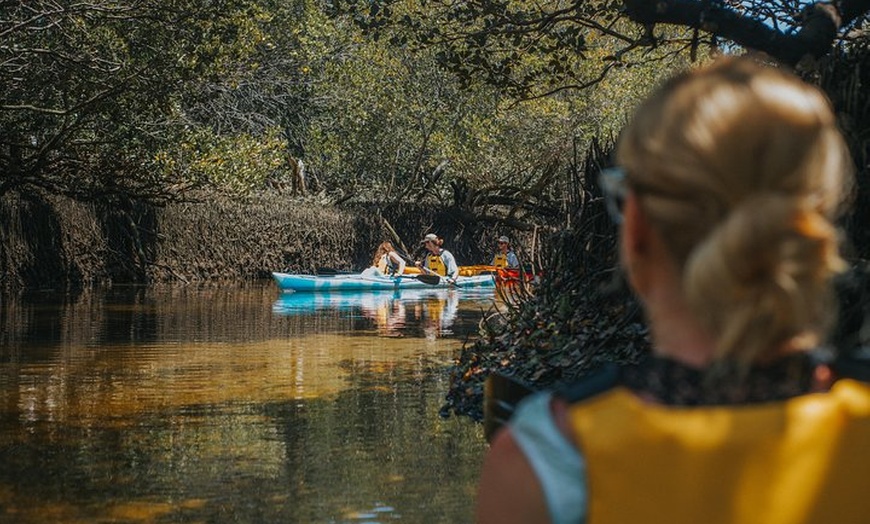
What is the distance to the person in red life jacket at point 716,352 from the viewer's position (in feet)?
5.23

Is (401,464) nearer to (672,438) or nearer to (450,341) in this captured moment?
(672,438)

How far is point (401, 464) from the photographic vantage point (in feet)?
28.0

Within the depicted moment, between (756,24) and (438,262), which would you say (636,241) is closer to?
(756,24)

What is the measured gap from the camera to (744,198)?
5.23 ft

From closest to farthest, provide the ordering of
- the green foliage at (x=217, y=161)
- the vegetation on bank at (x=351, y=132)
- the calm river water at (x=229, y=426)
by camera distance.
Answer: the calm river water at (x=229, y=426) → the vegetation on bank at (x=351, y=132) → the green foliage at (x=217, y=161)

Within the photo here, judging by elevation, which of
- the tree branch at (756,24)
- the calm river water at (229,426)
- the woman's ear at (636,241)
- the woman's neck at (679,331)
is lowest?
the calm river water at (229,426)

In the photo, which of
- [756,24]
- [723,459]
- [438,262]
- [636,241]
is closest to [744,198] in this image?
[636,241]

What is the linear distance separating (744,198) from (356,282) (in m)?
32.2

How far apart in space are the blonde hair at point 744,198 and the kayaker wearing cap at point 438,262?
32918 mm

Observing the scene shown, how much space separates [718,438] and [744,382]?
88 mm

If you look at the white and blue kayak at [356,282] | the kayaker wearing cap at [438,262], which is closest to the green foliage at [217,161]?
the white and blue kayak at [356,282]

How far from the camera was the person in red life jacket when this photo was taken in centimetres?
159

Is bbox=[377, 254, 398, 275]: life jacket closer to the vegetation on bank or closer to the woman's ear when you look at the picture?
the vegetation on bank

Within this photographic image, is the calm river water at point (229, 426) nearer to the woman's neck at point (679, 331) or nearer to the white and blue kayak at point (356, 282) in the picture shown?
the woman's neck at point (679, 331)
